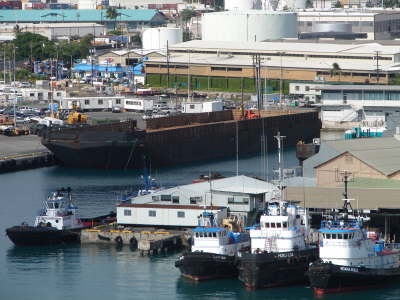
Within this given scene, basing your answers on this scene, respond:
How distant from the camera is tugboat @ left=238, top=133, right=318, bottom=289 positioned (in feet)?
121

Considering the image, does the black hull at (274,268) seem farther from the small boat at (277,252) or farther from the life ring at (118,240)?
the life ring at (118,240)

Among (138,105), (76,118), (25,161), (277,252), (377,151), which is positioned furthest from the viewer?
(138,105)

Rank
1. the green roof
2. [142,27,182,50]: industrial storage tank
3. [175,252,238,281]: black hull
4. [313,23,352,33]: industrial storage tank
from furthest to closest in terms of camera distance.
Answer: the green roof → [313,23,352,33]: industrial storage tank → [142,27,182,50]: industrial storage tank → [175,252,238,281]: black hull

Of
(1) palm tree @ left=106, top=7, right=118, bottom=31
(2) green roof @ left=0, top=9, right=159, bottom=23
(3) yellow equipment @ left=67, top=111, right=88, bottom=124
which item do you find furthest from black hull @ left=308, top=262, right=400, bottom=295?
(2) green roof @ left=0, top=9, right=159, bottom=23

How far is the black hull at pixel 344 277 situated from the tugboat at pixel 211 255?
2.35m

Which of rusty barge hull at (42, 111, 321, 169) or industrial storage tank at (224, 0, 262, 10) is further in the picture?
industrial storage tank at (224, 0, 262, 10)

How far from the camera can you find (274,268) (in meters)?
37.1

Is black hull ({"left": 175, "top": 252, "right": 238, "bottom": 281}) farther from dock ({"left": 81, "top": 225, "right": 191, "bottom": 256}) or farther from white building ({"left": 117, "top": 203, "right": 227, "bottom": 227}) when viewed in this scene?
white building ({"left": 117, "top": 203, "right": 227, "bottom": 227})

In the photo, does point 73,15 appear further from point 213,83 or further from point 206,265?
point 206,265

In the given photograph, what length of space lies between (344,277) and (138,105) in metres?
41.9

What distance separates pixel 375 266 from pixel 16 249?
10.4 metres

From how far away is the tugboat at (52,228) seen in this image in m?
43.0

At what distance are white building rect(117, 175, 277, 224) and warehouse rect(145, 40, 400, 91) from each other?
3943cm

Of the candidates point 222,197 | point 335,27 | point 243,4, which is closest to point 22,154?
point 222,197
